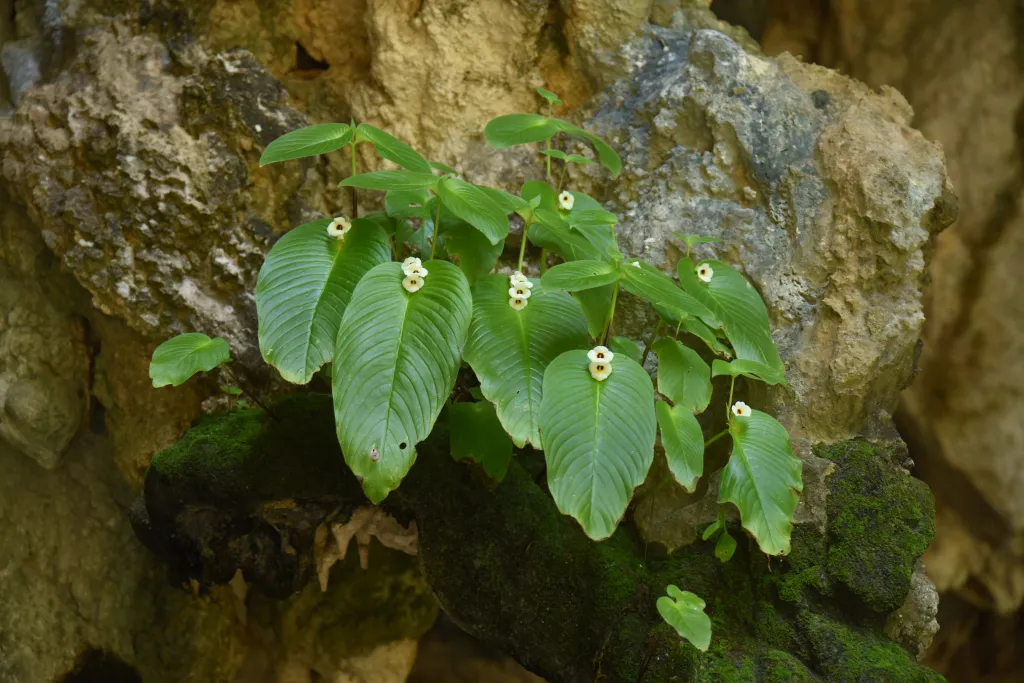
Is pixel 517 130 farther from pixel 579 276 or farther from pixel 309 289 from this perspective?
pixel 309 289

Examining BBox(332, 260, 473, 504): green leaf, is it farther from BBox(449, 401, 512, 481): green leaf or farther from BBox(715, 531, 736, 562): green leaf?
BBox(715, 531, 736, 562): green leaf

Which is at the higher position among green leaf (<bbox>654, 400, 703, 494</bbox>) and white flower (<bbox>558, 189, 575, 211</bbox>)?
white flower (<bbox>558, 189, 575, 211</bbox>)

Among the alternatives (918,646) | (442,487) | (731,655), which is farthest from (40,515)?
(918,646)

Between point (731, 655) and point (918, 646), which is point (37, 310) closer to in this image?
point (731, 655)

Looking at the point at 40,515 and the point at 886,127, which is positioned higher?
the point at 886,127

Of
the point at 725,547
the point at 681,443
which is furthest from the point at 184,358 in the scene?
the point at 725,547

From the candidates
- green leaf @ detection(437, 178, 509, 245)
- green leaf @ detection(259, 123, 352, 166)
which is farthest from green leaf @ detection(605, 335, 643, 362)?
green leaf @ detection(259, 123, 352, 166)
